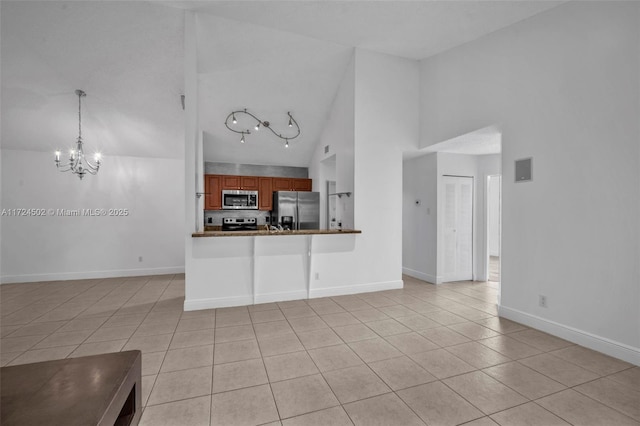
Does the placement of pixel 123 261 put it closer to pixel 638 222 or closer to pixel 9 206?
pixel 9 206

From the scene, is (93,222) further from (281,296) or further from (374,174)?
(374,174)

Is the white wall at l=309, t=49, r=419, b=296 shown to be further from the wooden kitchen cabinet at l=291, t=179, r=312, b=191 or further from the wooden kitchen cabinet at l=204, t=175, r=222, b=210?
the wooden kitchen cabinet at l=204, t=175, r=222, b=210

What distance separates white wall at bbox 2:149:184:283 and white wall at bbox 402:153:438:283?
4.82 m

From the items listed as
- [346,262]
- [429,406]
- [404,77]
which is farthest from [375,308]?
[404,77]

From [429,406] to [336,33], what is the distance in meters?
4.40

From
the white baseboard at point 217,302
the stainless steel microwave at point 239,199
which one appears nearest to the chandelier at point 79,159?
the stainless steel microwave at point 239,199

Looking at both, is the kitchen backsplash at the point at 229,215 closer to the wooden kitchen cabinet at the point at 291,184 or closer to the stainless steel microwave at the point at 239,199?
the stainless steel microwave at the point at 239,199

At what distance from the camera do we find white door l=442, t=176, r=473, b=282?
5180 millimetres

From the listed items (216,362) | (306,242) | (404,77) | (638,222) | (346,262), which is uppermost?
(404,77)

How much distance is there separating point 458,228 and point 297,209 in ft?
11.0

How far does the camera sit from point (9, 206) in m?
5.33

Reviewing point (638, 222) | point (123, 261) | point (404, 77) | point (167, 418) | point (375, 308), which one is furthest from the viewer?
point (123, 261)

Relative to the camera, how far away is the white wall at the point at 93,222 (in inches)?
211

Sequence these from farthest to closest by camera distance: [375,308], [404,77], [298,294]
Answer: [404,77] → [298,294] → [375,308]
